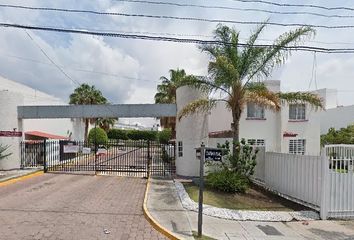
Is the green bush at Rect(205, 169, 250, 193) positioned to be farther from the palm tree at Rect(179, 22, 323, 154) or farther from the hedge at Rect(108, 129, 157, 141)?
the hedge at Rect(108, 129, 157, 141)

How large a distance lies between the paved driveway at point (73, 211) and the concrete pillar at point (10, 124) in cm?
460

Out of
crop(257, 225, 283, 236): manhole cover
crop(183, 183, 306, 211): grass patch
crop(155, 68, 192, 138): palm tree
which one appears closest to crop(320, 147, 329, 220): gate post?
crop(183, 183, 306, 211): grass patch

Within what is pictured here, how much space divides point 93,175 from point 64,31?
10002 millimetres

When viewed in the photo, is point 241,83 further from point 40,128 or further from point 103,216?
point 40,128

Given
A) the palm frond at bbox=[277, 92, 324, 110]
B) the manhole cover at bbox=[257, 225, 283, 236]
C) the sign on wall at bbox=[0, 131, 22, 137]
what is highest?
the palm frond at bbox=[277, 92, 324, 110]

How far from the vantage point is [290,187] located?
37.8ft

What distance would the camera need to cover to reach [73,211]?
9.42 m

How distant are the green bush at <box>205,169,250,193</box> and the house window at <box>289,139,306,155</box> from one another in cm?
945

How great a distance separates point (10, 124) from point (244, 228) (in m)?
15.8

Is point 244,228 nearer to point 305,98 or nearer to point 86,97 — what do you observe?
point 305,98

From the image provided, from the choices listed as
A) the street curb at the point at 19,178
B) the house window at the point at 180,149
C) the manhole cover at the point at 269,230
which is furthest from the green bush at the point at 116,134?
the manhole cover at the point at 269,230

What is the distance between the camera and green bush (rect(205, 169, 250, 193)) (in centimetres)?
1228

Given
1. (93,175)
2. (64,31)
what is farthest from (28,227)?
(93,175)

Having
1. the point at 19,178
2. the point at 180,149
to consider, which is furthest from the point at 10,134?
the point at 180,149
